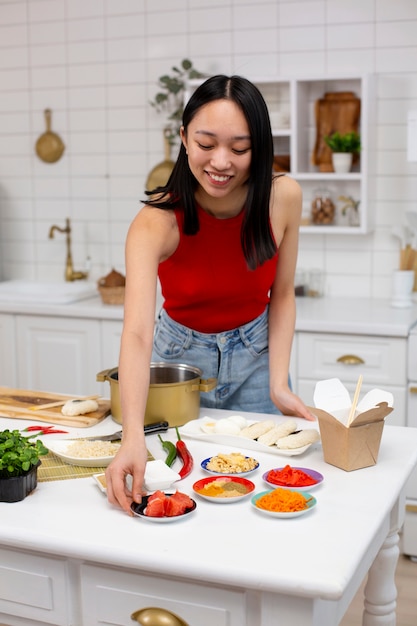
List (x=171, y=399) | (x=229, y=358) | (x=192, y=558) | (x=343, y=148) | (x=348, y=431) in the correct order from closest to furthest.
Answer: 1. (x=192, y=558)
2. (x=348, y=431)
3. (x=171, y=399)
4. (x=229, y=358)
5. (x=343, y=148)

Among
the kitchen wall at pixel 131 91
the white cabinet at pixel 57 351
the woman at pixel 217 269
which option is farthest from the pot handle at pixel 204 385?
the kitchen wall at pixel 131 91

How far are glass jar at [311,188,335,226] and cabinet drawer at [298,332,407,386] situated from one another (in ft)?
2.16

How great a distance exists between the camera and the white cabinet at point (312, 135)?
11.8 ft

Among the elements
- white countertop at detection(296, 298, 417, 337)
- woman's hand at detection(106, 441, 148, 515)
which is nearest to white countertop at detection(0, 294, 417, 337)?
white countertop at detection(296, 298, 417, 337)

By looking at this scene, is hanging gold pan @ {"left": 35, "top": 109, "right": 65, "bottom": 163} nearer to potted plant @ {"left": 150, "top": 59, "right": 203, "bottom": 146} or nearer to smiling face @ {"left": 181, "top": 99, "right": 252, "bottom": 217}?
potted plant @ {"left": 150, "top": 59, "right": 203, "bottom": 146}

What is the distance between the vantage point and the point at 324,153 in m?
3.72

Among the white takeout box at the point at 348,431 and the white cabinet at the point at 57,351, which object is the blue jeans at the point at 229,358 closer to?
the white takeout box at the point at 348,431

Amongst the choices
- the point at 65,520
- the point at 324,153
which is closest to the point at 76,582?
the point at 65,520

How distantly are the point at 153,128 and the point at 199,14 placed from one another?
1.88ft

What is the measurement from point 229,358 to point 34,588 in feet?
2.92

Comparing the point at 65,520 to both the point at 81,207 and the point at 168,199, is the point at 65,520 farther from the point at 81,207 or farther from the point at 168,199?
the point at 81,207

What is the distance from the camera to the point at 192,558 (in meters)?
1.29

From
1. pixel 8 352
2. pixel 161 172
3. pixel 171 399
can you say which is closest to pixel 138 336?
pixel 171 399

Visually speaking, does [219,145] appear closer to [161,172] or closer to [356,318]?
[356,318]
